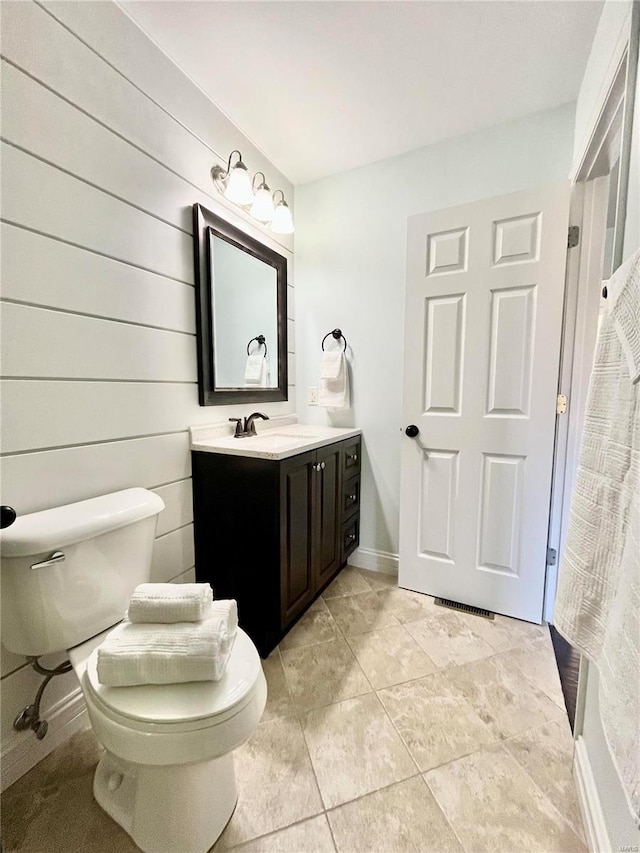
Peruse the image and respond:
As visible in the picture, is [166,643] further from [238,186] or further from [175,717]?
[238,186]

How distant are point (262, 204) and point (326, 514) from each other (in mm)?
1574

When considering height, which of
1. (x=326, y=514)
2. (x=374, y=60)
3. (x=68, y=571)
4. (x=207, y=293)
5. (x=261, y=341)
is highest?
(x=374, y=60)

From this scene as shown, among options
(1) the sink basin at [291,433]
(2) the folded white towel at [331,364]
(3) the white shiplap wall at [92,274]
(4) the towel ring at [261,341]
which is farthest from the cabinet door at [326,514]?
(4) the towel ring at [261,341]

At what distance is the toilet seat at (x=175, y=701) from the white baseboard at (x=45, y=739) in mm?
461

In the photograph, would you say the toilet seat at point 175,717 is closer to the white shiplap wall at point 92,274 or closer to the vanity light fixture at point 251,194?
the white shiplap wall at point 92,274

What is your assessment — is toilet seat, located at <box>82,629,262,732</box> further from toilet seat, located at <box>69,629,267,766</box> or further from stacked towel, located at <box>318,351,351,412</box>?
stacked towel, located at <box>318,351,351,412</box>

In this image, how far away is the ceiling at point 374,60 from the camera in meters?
1.20

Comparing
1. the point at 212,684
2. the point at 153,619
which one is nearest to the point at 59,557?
the point at 153,619

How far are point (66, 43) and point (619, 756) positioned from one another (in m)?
2.11

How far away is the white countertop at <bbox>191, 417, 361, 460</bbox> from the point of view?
4.48 ft

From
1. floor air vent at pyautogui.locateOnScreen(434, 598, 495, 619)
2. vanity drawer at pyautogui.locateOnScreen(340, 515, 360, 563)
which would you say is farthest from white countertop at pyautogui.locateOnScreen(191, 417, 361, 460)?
floor air vent at pyautogui.locateOnScreen(434, 598, 495, 619)

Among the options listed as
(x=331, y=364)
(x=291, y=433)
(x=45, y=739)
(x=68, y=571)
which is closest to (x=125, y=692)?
(x=68, y=571)

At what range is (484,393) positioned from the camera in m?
1.66

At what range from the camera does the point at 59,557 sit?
0.91m
